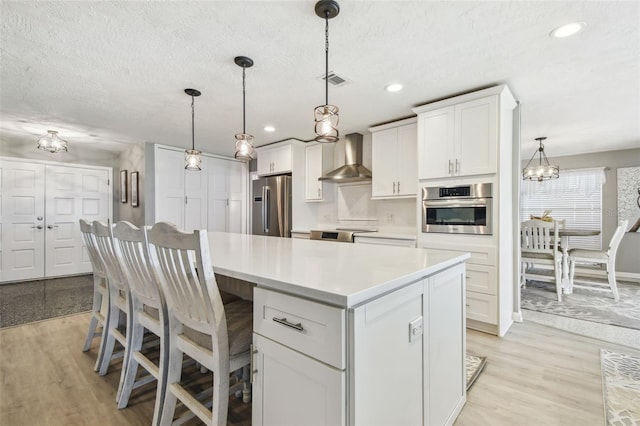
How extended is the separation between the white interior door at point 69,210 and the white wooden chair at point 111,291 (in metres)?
3.70

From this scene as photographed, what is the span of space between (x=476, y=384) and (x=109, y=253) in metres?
2.51

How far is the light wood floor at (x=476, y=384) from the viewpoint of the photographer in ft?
5.31

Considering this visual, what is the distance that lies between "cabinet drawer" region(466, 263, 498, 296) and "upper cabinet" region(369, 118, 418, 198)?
3.63 feet

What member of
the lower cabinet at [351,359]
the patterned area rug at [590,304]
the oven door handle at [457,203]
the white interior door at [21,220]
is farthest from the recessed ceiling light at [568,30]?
the white interior door at [21,220]

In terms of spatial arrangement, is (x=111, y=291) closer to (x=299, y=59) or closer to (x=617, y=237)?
(x=299, y=59)

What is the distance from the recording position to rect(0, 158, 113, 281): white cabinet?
4.73 meters

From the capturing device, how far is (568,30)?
1827 mm

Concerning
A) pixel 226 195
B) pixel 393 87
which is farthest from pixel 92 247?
pixel 226 195

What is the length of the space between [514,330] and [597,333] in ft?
2.32

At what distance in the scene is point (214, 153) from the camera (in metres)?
5.67

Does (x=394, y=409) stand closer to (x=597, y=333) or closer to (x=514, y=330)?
(x=514, y=330)

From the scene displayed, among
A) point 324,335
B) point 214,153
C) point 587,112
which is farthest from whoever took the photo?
point 214,153

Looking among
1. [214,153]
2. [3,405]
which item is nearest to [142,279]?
[3,405]

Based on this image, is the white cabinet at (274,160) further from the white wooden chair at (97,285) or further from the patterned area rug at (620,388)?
the patterned area rug at (620,388)
